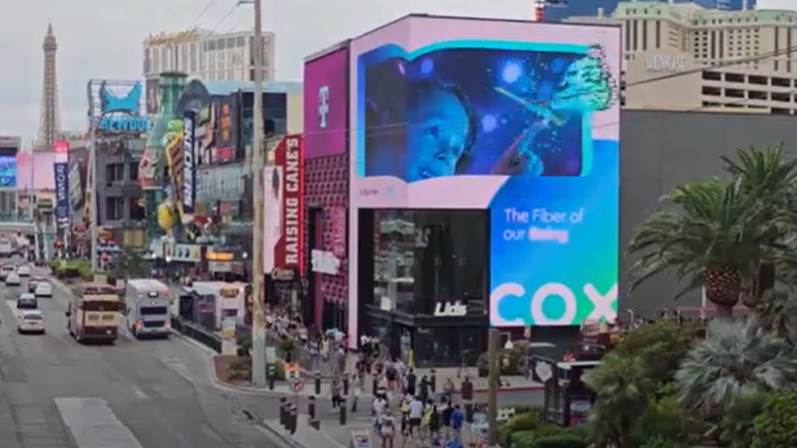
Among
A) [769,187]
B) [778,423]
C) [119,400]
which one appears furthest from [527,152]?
[778,423]

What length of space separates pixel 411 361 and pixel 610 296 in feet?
32.1

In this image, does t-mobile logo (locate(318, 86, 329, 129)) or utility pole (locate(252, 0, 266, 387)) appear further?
t-mobile logo (locate(318, 86, 329, 129))

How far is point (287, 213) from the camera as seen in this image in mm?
67688

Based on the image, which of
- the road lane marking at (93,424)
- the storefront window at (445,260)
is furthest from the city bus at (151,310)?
the road lane marking at (93,424)

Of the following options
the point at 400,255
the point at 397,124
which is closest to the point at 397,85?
the point at 397,124

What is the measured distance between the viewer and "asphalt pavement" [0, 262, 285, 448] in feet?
126

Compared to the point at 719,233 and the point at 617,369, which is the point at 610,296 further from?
the point at 617,369

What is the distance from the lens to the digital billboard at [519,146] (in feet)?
190

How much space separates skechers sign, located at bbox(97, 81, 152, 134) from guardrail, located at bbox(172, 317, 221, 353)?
Result: 9424cm

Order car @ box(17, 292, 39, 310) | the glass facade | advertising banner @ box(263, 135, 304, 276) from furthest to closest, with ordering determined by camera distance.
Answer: car @ box(17, 292, 39, 310) → advertising banner @ box(263, 135, 304, 276) → the glass facade

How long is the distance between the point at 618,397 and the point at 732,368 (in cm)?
308

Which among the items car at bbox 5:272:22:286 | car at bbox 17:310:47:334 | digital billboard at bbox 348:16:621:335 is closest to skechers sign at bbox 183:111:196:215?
car at bbox 5:272:22:286

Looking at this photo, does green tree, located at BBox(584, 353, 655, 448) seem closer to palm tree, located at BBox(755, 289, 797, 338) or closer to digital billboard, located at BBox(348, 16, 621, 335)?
palm tree, located at BBox(755, 289, 797, 338)

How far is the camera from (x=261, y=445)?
37875 millimetres
